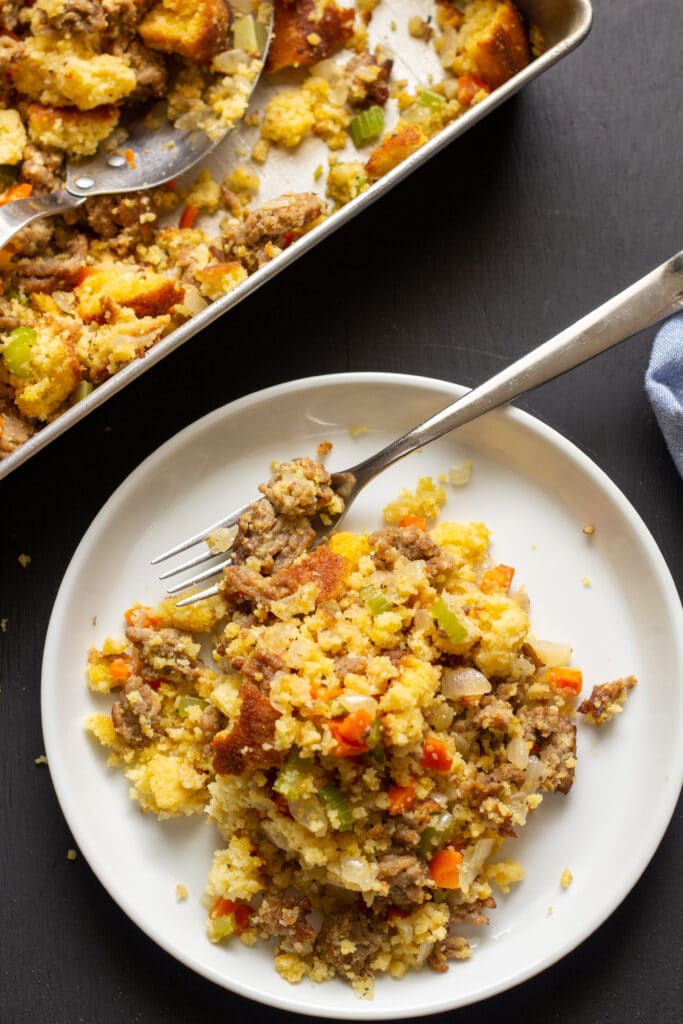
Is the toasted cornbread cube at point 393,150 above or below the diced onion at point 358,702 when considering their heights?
above

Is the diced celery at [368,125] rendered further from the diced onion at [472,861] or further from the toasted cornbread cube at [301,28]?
the diced onion at [472,861]

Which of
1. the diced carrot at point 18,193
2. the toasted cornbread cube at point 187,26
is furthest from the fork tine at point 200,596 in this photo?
the toasted cornbread cube at point 187,26

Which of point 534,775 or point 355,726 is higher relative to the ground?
point 355,726

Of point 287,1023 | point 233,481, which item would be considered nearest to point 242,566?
point 233,481

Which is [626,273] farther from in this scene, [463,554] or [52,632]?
[52,632]

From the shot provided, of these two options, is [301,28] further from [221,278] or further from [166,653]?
[166,653]

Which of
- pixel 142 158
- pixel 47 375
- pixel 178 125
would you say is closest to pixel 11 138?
pixel 142 158
